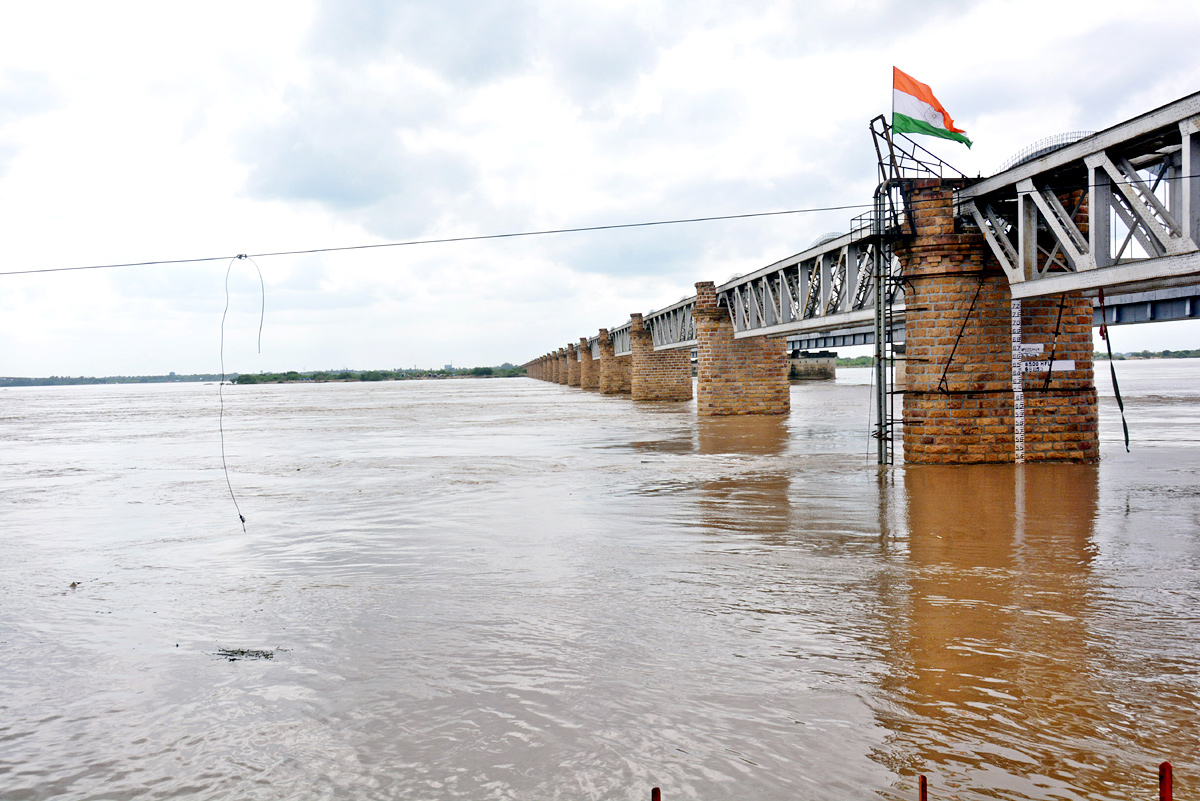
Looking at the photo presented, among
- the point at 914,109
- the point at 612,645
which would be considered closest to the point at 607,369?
the point at 914,109

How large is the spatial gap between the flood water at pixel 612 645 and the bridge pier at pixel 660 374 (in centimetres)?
4521

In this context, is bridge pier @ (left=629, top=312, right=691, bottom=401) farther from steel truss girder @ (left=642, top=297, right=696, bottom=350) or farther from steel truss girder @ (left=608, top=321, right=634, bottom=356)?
steel truss girder @ (left=608, top=321, right=634, bottom=356)

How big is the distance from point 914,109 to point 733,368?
869 inches

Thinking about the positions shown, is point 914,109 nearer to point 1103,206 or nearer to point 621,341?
point 1103,206

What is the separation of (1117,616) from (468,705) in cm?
473

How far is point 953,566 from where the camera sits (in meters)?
7.80

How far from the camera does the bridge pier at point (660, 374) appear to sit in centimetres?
5838

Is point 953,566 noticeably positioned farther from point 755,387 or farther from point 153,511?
point 755,387

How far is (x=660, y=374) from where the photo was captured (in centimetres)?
5919

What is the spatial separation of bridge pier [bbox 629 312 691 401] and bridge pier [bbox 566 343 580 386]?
45.7 meters

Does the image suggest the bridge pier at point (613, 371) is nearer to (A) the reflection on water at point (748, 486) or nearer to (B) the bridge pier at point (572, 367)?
(B) the bridge pier at point (572, 367)

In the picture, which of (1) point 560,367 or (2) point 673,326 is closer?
(2) point 673,326

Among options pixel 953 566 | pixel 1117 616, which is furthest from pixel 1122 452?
pixel 1117 616

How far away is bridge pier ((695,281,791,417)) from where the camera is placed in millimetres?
36438
